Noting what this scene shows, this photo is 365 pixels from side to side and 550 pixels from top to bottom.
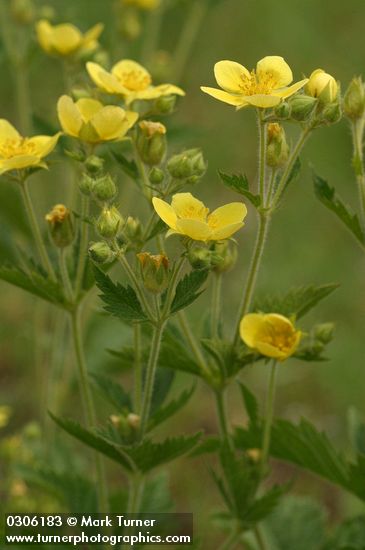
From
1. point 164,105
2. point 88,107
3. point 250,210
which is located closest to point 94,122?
point 88,107

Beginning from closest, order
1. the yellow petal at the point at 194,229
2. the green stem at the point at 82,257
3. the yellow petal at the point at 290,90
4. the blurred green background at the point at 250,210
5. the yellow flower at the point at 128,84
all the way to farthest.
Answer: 1. the yellow petal at the point at 194,229
2. the yellow petal at the point at 290,90
3. the green stem at the point at 82,257
4. the yellow flower at the point at 128,84
5. the blurred green background at the point at 250,210

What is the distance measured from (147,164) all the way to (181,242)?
1.16ft

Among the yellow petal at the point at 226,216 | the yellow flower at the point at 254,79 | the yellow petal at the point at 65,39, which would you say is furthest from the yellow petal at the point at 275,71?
the yellow petal at the point at 65,39

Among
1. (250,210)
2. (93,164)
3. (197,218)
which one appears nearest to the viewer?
(197,218)

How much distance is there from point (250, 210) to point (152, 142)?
98.9 inches

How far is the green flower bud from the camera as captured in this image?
2236 millimetres

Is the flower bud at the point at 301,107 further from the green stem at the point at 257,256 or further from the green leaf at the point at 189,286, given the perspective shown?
the green leaf at the point at 189,286

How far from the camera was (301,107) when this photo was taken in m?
1.87

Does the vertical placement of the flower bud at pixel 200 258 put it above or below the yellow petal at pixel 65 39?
below

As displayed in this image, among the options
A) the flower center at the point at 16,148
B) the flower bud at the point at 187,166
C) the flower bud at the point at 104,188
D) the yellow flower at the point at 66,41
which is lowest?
the flower bud at the point at 104,188

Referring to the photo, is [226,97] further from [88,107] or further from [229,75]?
[88,107]

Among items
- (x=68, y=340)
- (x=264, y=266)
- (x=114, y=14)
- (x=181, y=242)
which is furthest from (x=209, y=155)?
(x=181, y=242)

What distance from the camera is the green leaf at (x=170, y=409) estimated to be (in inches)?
82.1

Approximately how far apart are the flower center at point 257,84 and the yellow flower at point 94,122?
28 centimetres
